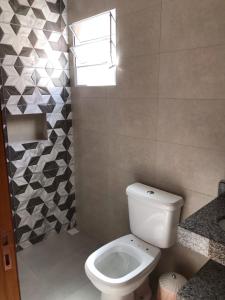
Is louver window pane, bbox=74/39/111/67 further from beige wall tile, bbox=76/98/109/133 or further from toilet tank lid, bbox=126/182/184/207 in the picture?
toilet tank lid, bbox=126/182/184/207

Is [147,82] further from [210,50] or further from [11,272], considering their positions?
[11,272]

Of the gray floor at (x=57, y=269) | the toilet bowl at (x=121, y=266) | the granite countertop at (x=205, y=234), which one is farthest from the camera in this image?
the gray floor at (x=57, y=269)

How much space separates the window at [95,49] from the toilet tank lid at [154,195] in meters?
0.91

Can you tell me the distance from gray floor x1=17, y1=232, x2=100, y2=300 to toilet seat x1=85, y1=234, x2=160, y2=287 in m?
0.32

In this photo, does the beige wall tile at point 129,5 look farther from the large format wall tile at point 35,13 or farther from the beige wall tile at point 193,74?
the large format wall tile at point 35,13

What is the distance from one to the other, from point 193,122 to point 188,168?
309mm

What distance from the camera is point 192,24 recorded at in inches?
58.1

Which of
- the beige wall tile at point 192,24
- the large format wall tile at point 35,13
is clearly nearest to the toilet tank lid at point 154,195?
the beige wall tile at point 192,24

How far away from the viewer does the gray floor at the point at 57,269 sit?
1915 millimetres

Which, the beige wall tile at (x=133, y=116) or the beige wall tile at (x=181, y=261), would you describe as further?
the beige wall tile at (x=133, y=116)

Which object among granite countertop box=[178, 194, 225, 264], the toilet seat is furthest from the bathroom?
the toilet seat

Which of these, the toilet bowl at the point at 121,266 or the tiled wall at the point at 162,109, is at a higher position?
the tiled wall at the point at 162,109

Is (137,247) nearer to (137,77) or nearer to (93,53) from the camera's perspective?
→ (137,77)

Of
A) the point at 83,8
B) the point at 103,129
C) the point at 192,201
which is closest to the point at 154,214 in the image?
the point at 192,201
